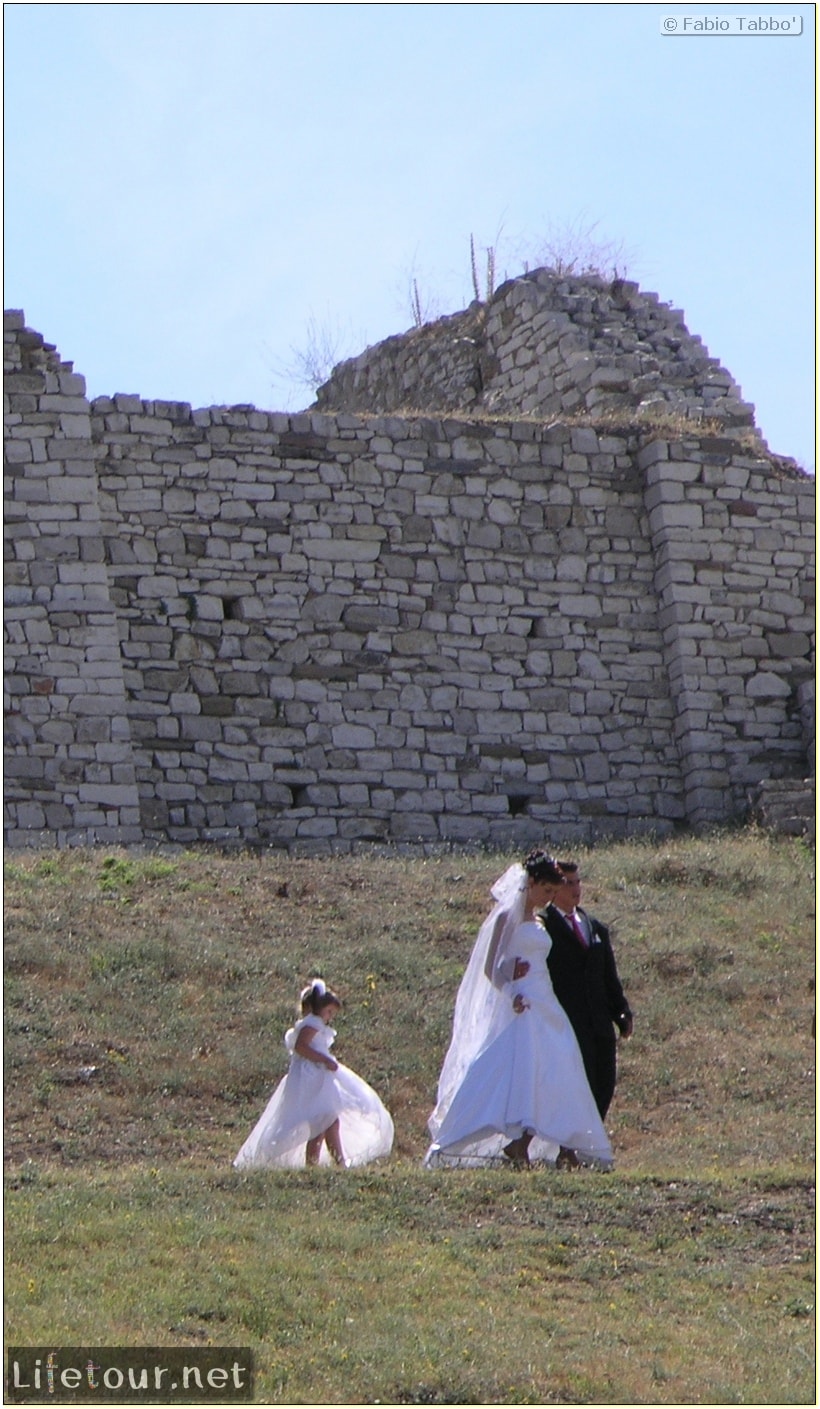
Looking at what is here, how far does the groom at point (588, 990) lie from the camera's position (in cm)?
1005

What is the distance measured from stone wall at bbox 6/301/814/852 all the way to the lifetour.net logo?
906cm

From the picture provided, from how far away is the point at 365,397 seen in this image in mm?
22875

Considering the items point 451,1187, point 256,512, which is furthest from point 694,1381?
point 256,512

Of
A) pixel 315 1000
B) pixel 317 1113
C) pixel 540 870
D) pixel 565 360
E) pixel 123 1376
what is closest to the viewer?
pixel 123 1376

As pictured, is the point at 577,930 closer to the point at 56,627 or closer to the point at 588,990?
the point at 588,990

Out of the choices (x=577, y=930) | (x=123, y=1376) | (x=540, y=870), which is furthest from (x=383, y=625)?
(x=123, y=1376)

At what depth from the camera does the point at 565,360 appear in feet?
66.0

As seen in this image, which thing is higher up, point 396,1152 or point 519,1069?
point 519,1069

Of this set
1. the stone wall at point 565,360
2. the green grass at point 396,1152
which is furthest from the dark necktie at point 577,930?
the stone wall at point 565,360

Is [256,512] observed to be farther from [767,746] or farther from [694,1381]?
[694,1381]

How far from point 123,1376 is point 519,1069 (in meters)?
3.28

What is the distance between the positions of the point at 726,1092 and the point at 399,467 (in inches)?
303

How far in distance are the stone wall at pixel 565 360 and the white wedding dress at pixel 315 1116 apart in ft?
32.1

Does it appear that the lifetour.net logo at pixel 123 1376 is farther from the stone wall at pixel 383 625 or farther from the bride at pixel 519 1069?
the stone wall at pixel 383 625
